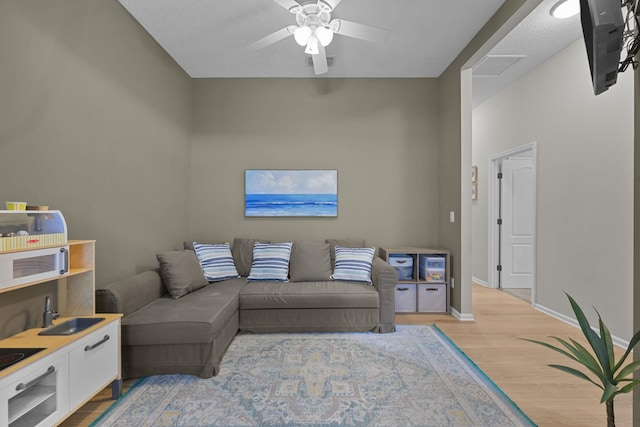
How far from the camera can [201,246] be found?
136 inches

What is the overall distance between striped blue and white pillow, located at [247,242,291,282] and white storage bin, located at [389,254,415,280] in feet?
4.06

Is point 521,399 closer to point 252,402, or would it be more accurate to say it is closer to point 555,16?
point 252,402

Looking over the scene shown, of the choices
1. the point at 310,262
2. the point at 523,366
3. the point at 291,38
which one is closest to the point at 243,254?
the point at 310,262

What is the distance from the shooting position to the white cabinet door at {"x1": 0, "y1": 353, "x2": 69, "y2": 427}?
1.27 m

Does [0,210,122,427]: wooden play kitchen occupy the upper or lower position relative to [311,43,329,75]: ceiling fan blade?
lower

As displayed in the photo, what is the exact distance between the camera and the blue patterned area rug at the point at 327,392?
5.88 feet

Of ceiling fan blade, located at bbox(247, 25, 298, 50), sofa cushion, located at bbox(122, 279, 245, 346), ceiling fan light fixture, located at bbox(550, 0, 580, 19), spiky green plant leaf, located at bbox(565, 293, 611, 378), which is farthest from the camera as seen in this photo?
ceiling fan light fixture, located at bbox(550, 0, 580, 19)

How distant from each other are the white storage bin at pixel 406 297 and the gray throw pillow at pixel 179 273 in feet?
7.26

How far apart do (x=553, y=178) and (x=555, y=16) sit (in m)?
1.67

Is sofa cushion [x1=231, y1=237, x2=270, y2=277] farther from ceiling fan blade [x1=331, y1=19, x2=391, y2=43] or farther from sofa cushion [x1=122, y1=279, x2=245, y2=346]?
ceiling fan blade [x1=331, y1=19, x2=391, y2=43]

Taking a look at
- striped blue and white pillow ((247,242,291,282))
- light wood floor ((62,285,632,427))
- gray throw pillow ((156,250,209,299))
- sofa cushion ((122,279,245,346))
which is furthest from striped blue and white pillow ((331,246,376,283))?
gray throw pillow ((156,250,209,299))

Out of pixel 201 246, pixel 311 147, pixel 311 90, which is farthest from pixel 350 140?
pixel 201 246

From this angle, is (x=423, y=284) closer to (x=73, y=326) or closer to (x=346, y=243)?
(x=346, y=243)

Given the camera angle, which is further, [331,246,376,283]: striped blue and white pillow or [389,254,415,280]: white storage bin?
[389,254,415,280]: white storage bin
